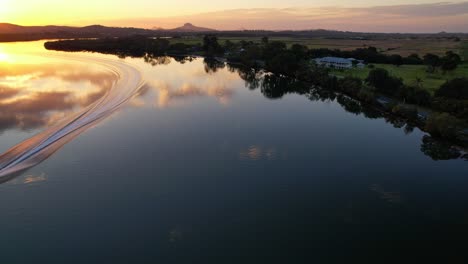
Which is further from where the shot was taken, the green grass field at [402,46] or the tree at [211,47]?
the green grass field at [402,46]

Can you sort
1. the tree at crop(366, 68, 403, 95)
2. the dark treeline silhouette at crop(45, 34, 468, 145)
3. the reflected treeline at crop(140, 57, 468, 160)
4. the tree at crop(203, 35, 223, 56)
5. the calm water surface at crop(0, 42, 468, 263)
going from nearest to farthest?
the calm water surface at crop(0, 42, 468, 263) → the reflected treeline at crop(140, 57, 468, 160) → the dark treeline silhouette at crop(45, 34, 468, 145) → the tree at crop(366, 68, 403, 95) → the tree at crop(203, 35, 223, 56)

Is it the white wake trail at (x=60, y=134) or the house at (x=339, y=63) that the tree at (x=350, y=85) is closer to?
the house at (x=339, y=63)

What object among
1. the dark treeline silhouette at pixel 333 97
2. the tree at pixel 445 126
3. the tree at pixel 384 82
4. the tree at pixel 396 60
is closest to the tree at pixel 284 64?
the dark treeline silhouette at pixel 333 97

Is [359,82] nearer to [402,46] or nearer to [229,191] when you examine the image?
[229,191]

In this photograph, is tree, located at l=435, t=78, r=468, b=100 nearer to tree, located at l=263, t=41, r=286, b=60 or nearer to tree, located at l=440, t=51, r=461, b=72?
tree, located at l=440, t=51, r=461, b=72

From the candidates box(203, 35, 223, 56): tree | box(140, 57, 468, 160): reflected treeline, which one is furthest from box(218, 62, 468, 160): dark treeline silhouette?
box(203, 35, 223, 56): tree

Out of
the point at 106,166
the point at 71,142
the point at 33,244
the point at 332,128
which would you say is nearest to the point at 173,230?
the point at 33,244
